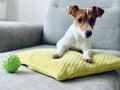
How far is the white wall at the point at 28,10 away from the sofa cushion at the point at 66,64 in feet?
3.30

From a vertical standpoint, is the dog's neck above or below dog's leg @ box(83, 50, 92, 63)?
above

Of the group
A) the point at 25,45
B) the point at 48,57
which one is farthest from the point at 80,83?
the point at 25,45

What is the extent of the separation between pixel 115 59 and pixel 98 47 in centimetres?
47

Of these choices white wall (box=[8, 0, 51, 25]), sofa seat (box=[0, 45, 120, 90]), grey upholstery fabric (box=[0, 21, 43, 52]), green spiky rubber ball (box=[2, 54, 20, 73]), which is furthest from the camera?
white wall (box=[8, 0, 51, 25])

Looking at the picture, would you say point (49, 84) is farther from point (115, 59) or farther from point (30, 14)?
point (30, 14)

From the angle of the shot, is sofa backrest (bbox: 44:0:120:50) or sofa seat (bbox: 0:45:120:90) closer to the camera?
sofa seat (bbox: 0:45:120:90)

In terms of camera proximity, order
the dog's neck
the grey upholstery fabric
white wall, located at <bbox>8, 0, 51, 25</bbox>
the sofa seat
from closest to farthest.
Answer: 1. the sofa seat
2. the dog's neck
3. the grey upholstery fabric
4. white wall, located at <bbox>8, 0, 51, 25</bbox>

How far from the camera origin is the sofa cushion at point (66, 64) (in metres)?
0.79

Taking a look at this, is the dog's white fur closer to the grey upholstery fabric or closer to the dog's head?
the dog's head

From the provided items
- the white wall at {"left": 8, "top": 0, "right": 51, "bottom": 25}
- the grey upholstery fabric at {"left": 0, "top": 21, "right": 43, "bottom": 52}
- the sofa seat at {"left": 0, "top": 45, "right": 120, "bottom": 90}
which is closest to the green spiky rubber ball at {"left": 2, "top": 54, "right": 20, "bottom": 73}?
the sofa seat at {"left": 0, "top": 45, "right": 120, "bottom": 90}

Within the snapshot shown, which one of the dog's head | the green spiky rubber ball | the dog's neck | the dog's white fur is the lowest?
the green spiky rubber ball

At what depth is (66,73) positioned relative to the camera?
77 cm

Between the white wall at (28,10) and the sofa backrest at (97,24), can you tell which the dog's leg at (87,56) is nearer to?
the sofa backrest at (97,24)

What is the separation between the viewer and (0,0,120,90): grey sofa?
73 cm
